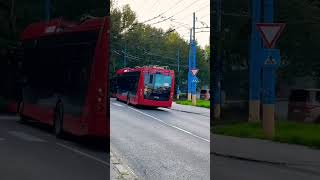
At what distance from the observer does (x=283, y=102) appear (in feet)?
8.55

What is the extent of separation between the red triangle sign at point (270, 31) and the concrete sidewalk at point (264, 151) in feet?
1.68

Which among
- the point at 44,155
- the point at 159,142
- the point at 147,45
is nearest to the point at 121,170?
the point at 159,142

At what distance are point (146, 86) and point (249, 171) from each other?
32.2 inches

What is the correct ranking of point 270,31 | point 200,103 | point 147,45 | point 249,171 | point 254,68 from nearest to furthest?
point 200,103 → point 147,45 → point 270,31 → point 254,68 → point 249,171

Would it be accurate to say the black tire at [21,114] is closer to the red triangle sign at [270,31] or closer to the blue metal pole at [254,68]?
the blue metal pole at [254,68]

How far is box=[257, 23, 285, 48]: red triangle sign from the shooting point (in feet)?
7.66

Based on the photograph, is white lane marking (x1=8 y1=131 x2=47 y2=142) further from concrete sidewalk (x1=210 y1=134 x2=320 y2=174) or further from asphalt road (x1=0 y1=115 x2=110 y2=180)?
concrete sidewalk (x1=210 y1=134 x2=320 y2=174)

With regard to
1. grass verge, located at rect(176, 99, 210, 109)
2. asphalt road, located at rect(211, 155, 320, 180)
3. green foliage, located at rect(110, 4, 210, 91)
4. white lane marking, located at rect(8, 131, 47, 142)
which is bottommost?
asphalt road, located at rect(211, 155, 320, 180)

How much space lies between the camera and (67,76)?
259 cm

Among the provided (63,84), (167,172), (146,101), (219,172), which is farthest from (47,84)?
(219,172)

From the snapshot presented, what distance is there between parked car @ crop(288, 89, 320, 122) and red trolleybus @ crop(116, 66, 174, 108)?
693 mm

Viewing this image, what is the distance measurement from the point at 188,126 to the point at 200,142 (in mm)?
111

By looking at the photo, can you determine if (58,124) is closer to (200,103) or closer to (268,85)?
(200,103)

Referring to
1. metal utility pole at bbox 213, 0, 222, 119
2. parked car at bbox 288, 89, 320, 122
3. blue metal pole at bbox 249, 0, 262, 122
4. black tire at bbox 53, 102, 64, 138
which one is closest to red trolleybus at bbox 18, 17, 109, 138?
black tire at bbox 53, 102, 64, 138
